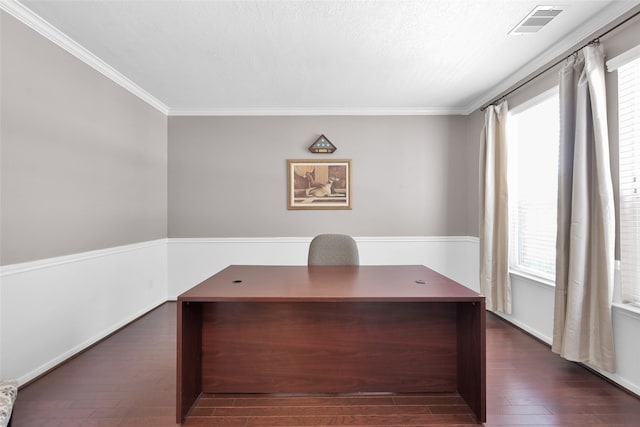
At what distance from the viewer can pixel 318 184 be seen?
15.0ft

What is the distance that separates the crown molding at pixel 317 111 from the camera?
4.51m

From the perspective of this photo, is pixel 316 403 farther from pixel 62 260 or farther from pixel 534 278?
pixel 534 278

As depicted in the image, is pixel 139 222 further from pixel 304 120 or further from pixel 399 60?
pixel 399 60

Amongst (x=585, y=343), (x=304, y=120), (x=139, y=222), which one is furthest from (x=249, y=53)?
(x=585, y=343)

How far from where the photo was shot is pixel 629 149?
2307 mm

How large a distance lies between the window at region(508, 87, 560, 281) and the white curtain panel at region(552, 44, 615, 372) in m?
0.48

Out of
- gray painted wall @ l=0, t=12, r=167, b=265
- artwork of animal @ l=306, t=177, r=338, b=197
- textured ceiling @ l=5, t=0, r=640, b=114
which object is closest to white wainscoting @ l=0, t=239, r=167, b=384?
gray painted wall @ l=0, t=12, r=167, b=265

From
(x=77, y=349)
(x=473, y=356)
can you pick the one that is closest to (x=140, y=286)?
(x=77, y=349)

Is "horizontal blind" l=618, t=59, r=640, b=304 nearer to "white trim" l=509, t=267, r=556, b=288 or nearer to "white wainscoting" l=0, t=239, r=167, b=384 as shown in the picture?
"white trim" l=509, t=267, r=556, b=288

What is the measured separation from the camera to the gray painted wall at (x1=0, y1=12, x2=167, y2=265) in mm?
2258

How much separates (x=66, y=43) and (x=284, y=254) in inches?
121

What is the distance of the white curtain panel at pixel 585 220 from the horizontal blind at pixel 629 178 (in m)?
0.10

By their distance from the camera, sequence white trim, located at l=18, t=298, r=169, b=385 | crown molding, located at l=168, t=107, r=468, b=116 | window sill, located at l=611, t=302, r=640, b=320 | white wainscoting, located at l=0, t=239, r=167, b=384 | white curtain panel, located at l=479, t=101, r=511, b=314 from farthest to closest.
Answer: crown molding, located at l=168, t=107, r=468, b=116, white curtain panel, located at l=479, t=101, r=511, b=314, white trim, located at l=18, t=298, r=169, b=385, white wainscoting, located at l=0, t=239, r=167, b=384, window sill, located at l=611, t=302, r=640, b=320

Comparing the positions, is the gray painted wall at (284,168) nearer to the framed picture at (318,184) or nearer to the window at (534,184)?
the framed picture at (318,184)
